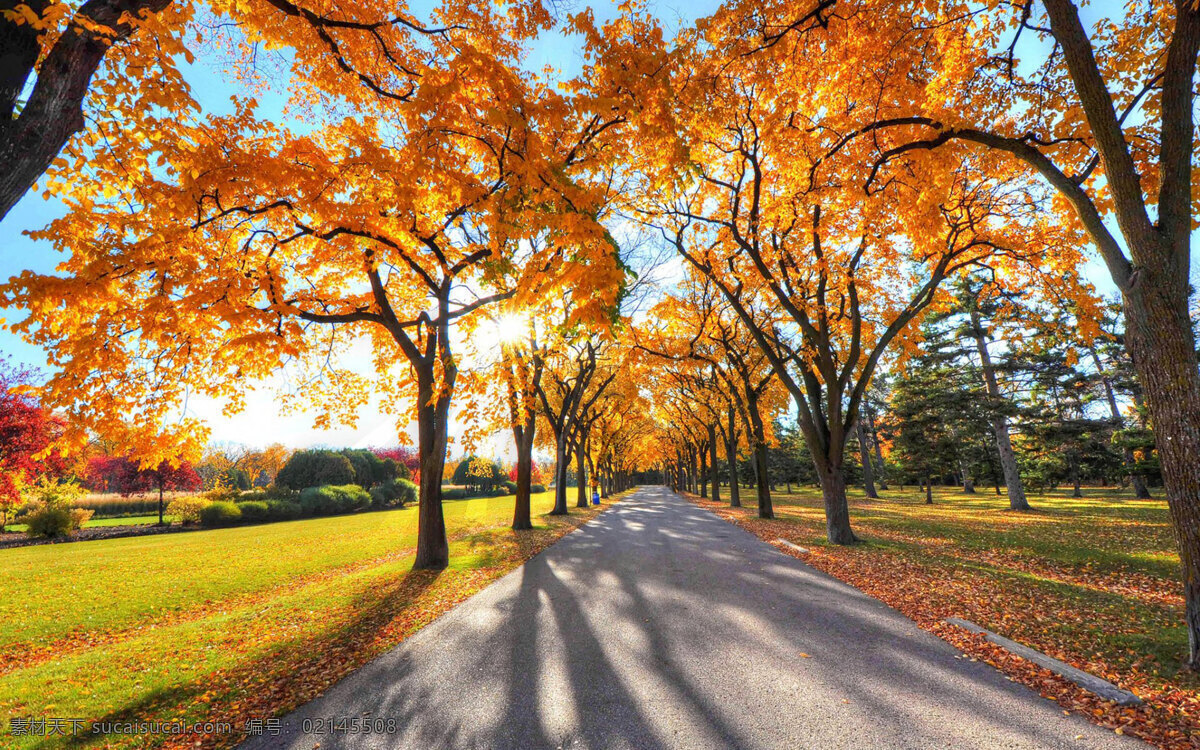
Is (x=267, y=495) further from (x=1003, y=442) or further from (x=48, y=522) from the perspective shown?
(x=1003, y=442)

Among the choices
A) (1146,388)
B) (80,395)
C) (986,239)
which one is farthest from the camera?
(986,239)

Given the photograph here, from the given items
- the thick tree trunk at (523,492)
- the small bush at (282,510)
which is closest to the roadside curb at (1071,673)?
the thick tree trunk at (523,492)

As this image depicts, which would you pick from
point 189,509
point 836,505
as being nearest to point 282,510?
point 189,509

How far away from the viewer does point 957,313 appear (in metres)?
25.2

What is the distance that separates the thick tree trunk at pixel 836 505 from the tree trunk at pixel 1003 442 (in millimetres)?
13859

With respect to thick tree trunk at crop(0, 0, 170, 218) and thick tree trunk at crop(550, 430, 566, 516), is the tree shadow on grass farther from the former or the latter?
thick tree trunk at crop(550, 430, 566, 516)

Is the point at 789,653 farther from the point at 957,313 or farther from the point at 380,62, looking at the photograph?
the point at 957,313

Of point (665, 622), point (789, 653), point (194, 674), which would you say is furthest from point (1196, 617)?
point (194, 674)

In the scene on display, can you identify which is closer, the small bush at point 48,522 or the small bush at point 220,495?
the small bush at point 48,522

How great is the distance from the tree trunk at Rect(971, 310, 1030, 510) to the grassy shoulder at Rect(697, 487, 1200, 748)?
5.05 meters

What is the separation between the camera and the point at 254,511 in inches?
→ 1139

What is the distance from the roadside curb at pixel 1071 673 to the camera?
142 inches

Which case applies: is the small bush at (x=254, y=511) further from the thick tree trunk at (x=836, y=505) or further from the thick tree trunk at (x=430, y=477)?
the thick tree trunk at (x=836, y=505)

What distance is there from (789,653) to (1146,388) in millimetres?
4740
